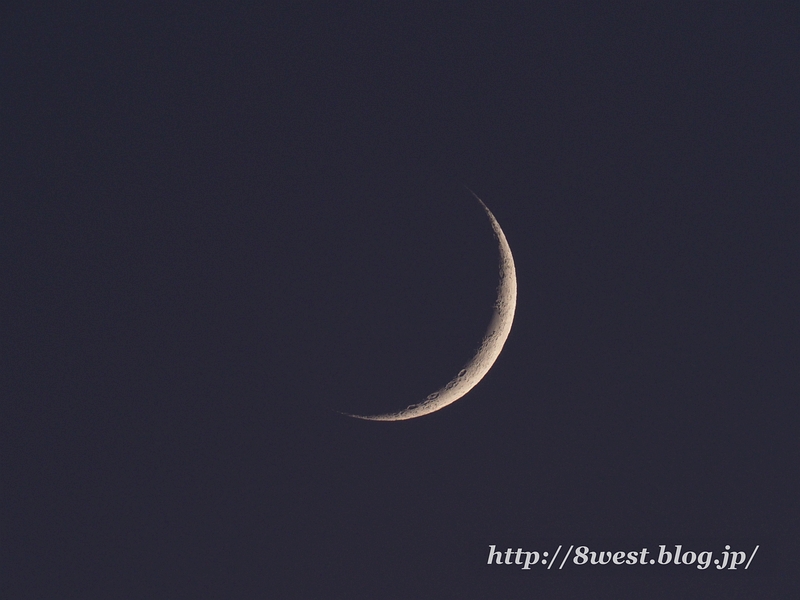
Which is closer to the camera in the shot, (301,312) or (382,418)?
(301,312)

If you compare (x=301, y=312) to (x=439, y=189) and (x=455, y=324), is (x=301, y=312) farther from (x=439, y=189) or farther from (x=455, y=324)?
(x=439, y=189)

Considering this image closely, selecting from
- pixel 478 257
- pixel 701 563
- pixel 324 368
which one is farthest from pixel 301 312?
pixel 701 563

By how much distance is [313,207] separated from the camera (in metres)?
3.28

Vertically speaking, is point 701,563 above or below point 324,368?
below

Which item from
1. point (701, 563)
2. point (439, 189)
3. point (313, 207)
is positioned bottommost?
point (701, 563)

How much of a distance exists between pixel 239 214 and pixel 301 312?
2.65 feet

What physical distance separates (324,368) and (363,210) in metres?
1.08

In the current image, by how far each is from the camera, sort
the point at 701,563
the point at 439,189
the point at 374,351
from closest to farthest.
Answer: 1. the point at 374,351
2. the point at 439,189
3. the point at 701,563

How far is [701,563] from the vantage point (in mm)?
3988

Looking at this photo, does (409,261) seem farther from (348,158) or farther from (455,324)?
(348,158)

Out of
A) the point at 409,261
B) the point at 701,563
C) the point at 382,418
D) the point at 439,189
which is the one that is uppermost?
the point at 439,189

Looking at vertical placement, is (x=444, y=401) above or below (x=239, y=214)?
below

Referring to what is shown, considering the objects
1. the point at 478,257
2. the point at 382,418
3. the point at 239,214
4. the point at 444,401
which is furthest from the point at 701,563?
the point at 239,214

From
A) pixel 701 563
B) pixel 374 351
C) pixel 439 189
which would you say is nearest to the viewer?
pixel 374 351
